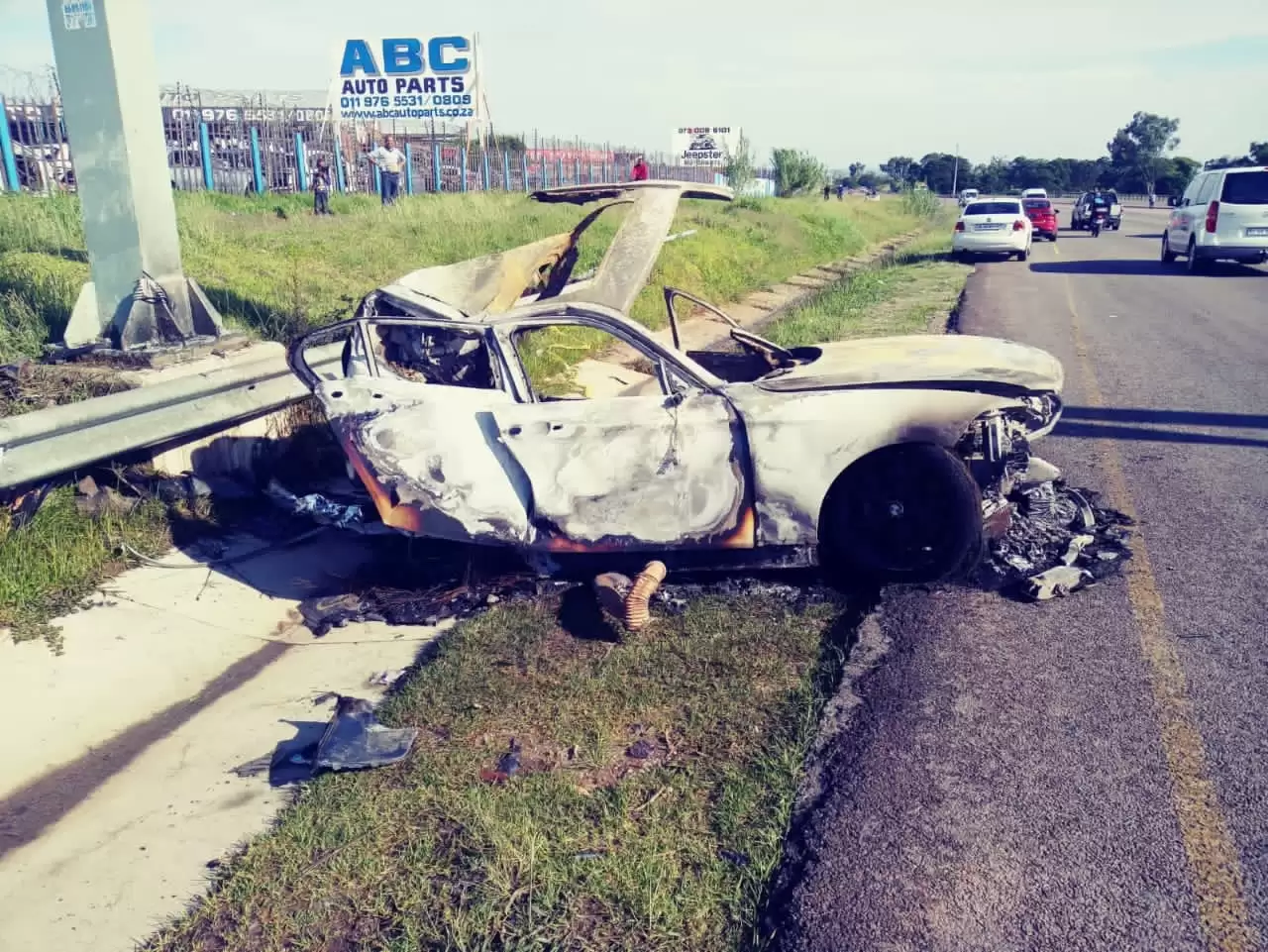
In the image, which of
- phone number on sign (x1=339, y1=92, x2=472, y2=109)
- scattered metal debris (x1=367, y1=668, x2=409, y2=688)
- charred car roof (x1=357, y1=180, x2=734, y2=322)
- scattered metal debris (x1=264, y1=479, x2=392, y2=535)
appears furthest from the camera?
phone number on sign (x1=339, y1=92, x2=472, y2=109)

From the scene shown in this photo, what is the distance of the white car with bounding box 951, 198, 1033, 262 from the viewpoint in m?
23.3

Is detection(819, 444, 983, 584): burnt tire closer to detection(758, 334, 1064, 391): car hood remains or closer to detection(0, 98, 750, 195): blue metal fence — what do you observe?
detection(758, 334, 1064, 391): car hood remains

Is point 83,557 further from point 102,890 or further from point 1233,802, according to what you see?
point 1233,802

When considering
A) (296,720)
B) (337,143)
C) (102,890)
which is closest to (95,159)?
(296,720)

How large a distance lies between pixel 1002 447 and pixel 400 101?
32706 mm

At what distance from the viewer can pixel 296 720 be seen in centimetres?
434

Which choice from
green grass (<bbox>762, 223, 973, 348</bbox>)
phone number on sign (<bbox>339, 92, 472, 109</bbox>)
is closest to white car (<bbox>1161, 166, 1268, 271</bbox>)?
green grass (<bbox>762, 223, 973, 348</bbox>)

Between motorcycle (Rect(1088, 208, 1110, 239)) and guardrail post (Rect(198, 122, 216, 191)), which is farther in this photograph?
motorcycle (Rect(1088, 208, 1110, 239))

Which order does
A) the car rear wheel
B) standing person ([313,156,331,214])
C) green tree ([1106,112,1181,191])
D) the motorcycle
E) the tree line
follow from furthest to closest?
green tree ([1106,112,1181,191]) < the tree line < the motorcycle < the car rear wheel < standing person ([313,156,331,214])

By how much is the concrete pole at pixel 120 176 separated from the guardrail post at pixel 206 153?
1556 centimetres

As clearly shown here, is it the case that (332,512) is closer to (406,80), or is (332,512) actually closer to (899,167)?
(406,80)

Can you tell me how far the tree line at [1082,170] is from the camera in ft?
307

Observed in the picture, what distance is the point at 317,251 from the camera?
41.9 feet

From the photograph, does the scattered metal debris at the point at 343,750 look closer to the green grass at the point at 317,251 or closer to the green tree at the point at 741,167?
the green grass at the point at 317,251
